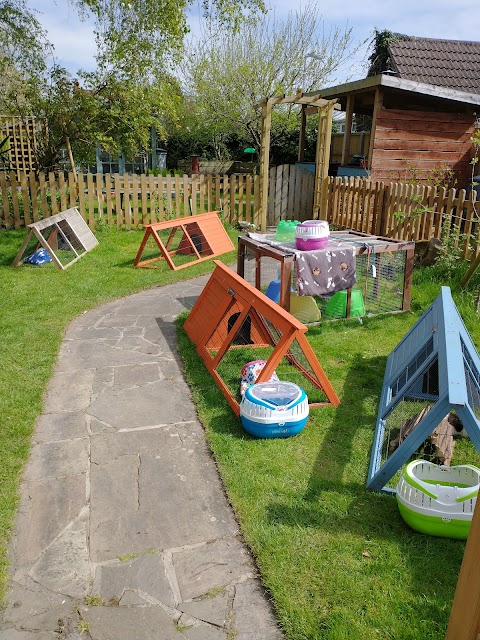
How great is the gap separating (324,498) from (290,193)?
1094 cm

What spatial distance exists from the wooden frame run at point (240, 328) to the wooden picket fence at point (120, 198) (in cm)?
655

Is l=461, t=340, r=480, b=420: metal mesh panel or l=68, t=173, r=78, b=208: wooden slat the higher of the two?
l=68, t=173, r=78, b=208: wooden slat

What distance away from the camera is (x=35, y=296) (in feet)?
25.8

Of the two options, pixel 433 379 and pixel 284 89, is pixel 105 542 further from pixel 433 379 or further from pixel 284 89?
pixel 284 89

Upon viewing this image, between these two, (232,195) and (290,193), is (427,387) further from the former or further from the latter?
(290,193)

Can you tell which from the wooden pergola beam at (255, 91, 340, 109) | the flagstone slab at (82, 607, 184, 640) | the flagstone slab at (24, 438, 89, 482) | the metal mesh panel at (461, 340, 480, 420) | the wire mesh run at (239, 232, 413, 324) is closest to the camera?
the flagstone slab at (82, 607, 184, 640)

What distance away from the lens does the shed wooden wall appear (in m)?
12.8

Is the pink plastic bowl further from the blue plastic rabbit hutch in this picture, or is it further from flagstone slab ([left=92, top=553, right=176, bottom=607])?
flagstone slab ([left=92, top=553, right=176, bottom=607])

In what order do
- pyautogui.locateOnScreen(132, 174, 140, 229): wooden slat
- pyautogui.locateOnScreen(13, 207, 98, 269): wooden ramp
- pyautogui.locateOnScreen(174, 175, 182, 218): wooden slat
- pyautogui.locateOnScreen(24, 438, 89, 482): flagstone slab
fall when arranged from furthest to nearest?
pyautogui.locateOnScreen(174, 175, 182, 218): wooden slat
pyautogui.locateOnScreen(132, 174, 140, 229): wooden slat
pyautogui.locateOnScreen(13, 207, 98, 269): wooden ramp
pyautogui.locateOnScreen(24, 438, 89, 482): flagstone slab

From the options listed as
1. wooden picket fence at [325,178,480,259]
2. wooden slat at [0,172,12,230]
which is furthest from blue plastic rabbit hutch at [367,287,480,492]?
wooden slat at [0,172,12,230]

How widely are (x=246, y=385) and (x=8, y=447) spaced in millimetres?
1987

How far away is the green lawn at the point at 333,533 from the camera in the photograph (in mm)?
2561

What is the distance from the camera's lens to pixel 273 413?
160 inches

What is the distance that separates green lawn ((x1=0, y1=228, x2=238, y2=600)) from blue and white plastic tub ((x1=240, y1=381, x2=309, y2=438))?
5.60ft
